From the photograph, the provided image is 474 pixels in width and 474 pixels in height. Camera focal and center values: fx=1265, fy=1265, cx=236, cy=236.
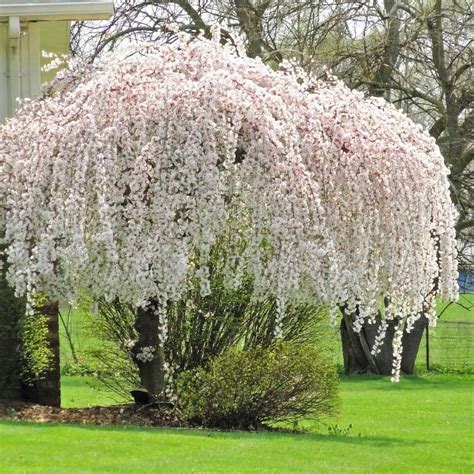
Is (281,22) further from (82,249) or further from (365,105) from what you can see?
(82,249)

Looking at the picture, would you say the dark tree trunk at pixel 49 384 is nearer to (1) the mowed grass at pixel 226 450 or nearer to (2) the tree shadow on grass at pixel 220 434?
(2) the tree shadow on grass at pixel 220 434

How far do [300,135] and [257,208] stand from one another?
0.86 m

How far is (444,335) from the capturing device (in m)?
26.0

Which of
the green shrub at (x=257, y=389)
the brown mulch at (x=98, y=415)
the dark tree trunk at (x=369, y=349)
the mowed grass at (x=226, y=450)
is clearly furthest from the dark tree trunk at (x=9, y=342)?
the dark tree trunk at (x=369, y=349)

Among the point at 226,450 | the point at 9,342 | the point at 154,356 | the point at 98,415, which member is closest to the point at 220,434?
the point at 226,450

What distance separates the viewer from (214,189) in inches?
394

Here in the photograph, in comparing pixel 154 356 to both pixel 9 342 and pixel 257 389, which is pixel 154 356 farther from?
pixel 9 342

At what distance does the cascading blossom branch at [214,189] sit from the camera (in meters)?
10.1

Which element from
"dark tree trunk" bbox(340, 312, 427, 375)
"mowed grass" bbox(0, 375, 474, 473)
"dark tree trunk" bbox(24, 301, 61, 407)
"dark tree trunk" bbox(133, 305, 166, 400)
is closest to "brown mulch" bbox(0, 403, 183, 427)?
"dark tree trunk" bbox(133, 305, 166, 400)

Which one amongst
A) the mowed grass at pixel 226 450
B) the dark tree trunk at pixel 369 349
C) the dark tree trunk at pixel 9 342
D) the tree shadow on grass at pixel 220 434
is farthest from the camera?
the dark tree trunk at pixel 369 349

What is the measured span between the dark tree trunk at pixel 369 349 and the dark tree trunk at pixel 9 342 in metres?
10.3

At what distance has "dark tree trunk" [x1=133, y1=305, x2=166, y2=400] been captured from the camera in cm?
1187

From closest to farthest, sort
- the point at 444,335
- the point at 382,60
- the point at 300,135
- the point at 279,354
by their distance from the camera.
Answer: the point at 300,135
the point at 279,354
the point at 382,60
the point at 444,335

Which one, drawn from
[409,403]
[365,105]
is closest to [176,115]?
[365,105]
